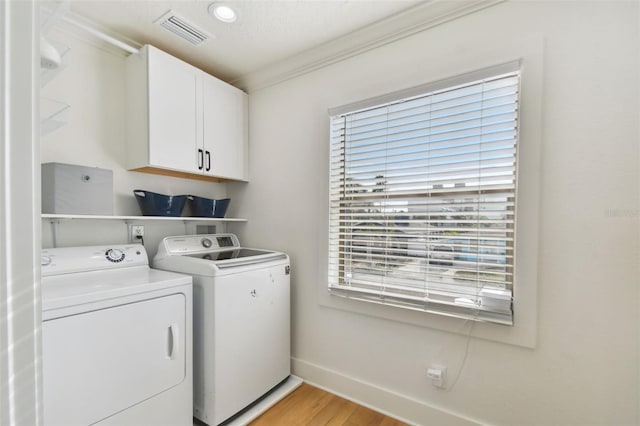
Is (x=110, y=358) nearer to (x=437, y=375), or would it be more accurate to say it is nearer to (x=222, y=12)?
(x=437, y=375)

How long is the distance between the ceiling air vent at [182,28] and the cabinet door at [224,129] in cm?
28

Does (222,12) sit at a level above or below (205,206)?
above

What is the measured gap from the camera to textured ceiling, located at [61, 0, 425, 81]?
5.54 feet

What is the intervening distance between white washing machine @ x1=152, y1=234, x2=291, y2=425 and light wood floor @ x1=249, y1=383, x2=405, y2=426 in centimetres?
16

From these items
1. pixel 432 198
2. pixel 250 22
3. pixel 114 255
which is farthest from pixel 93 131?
pixel 432 198

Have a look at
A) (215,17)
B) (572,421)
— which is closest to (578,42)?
(572,421)

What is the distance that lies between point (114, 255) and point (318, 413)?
1.63 meters

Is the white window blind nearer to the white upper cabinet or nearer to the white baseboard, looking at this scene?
the white baseboard

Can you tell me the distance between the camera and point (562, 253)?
1.39m

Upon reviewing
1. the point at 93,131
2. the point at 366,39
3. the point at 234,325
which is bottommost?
the point at 234,325

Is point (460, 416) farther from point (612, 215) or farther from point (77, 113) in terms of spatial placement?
point (77, 113)

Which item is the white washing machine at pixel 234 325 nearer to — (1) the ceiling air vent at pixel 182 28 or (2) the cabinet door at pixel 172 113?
(2) the cabinet door at pixel 172 113

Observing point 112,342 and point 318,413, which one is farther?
point 318,413

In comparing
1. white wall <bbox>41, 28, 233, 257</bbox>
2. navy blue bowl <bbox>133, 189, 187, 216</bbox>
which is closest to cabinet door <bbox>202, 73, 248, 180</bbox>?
navy blue bowl <bbox>133, 189, 187, 216</bbox>
